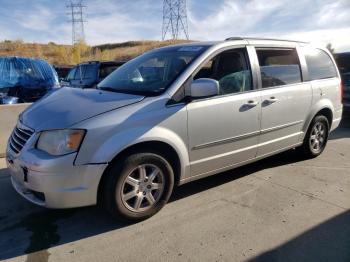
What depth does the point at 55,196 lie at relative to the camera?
3180 millimetres

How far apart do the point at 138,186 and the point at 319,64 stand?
3.61m

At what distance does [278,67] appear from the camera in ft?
15.7

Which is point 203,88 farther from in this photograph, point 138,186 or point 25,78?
point 25,78

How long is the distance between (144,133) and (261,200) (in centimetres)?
167

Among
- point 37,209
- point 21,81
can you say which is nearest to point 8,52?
point 21,81

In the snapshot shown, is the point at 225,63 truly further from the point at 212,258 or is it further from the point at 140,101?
the point at 212,258

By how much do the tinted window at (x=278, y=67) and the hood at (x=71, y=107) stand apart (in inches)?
71.0

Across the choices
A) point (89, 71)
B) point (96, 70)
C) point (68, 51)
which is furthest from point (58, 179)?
point (68, 51)

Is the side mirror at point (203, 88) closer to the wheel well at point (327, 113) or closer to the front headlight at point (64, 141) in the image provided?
the front headlight at point (64, 141)

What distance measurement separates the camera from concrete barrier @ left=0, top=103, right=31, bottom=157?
5.96 m

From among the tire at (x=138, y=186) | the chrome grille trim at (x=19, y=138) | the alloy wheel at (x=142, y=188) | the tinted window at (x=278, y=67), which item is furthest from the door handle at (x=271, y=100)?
the chrome grille trim at (x=19, y=138)

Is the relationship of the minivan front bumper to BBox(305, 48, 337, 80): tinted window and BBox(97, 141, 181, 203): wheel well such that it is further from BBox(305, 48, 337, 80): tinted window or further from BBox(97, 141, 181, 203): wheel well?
BBox(305, 48, 337, 80): tinted window

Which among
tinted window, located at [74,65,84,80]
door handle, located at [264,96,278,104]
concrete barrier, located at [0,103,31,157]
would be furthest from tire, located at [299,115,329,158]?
tinted window, located at [74,65,84,80]

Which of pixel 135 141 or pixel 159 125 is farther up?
Result: pixel 159 125
